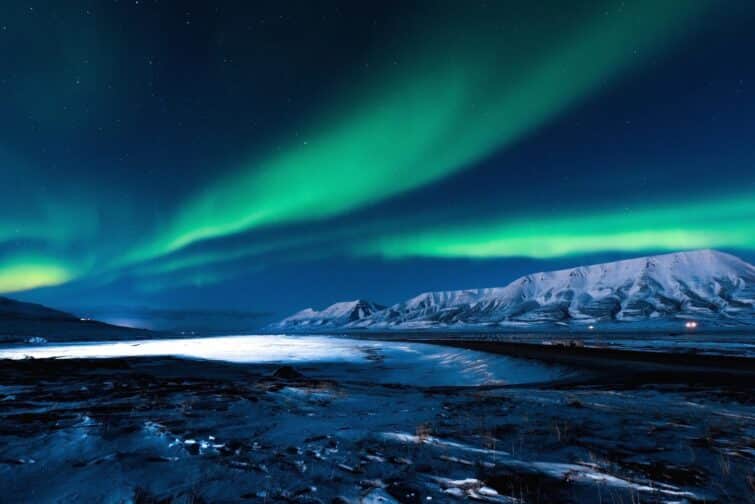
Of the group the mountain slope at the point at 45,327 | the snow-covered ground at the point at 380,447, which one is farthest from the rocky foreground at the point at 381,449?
the mountain slope at the point at 45,327

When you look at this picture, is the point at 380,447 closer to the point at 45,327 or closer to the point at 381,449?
the point at 381,449

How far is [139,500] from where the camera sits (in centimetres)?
543

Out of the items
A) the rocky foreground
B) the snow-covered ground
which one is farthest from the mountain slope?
the rocky foreground

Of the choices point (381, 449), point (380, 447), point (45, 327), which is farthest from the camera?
point (45, 327)

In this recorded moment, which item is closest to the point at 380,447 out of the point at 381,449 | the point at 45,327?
the point at 381,449

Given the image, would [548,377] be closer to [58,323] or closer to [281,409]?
[281,409]

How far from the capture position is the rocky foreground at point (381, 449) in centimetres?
562

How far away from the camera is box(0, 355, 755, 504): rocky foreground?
5625 mm

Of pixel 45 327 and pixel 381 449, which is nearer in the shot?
pixel 381 449

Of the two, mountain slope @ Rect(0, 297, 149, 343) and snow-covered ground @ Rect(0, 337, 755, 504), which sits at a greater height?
mountain slope @ Rect(0, 297, 149, 343)

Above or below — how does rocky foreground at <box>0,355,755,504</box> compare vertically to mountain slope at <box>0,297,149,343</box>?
below

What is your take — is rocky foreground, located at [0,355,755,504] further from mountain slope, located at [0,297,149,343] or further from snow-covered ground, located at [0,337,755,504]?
mountain slope, located at [0,297,149,343]

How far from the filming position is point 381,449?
300 inches

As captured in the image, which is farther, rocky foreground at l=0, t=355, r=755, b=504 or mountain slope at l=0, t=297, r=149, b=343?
mountain slope at l=0, t=297, r=149, b=343
